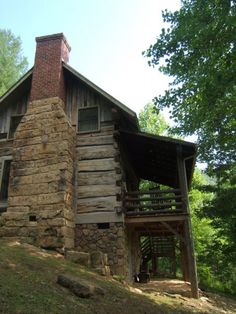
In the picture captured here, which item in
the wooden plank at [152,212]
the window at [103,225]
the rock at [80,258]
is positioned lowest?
the rock at [80,258]

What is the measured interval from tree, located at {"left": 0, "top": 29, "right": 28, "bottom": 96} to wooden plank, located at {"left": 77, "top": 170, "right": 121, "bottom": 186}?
18.4m

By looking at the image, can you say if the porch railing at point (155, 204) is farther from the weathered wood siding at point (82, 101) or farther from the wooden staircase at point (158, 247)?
the wooden staircase at point (158, 247)

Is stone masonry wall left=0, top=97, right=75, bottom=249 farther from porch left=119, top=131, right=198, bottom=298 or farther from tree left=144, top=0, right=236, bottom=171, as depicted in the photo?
tree left=144, top=0, right=236, bottom=171

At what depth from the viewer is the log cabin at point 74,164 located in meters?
11.9

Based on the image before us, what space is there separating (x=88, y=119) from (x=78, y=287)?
833 centimetres

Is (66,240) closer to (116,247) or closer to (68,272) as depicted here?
(116,247)

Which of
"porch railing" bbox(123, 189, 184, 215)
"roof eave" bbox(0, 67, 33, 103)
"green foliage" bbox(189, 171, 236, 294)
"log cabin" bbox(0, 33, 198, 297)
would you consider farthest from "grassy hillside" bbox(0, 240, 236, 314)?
"green foliage" bbox(189, 171, 236, 294)

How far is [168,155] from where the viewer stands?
14016mm

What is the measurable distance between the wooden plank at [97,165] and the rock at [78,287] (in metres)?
6.04

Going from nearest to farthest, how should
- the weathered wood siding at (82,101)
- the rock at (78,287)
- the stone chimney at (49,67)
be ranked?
1. the rock at (78,287)
2. the weathered wood siding at (82,101)
3. the stone chimney at (49,67)

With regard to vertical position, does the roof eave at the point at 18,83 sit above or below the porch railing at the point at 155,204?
above

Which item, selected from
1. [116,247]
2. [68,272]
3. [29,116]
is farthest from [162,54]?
[68,272]

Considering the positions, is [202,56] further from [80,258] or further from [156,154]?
[80,258]

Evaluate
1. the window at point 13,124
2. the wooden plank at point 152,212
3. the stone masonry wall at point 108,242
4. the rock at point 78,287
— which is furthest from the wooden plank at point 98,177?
the rock at point 78,287
